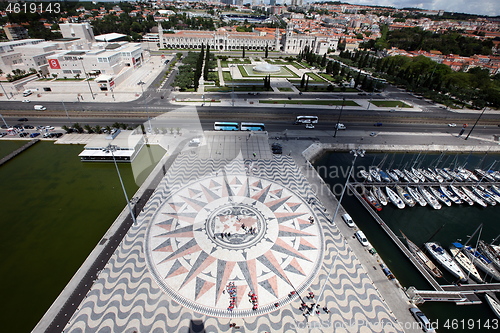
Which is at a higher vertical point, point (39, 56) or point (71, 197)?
point (39, 56)

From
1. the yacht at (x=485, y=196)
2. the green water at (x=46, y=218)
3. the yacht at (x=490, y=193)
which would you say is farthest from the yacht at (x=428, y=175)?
the green water at (x=46, y=218)

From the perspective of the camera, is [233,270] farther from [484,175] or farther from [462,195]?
[484,175]

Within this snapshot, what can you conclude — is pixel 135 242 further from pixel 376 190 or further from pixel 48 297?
pixel 376 190

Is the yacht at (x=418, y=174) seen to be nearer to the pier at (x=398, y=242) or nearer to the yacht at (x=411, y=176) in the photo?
the yacht at (x=411, y=176)

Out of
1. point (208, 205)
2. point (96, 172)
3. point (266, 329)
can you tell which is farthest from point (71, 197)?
point (266, 329)

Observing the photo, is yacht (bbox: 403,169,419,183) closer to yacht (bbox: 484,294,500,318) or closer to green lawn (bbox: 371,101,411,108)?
yacht (bbox: 484,294,500,318)

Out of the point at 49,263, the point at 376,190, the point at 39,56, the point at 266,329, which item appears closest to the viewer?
the point at 266,329
